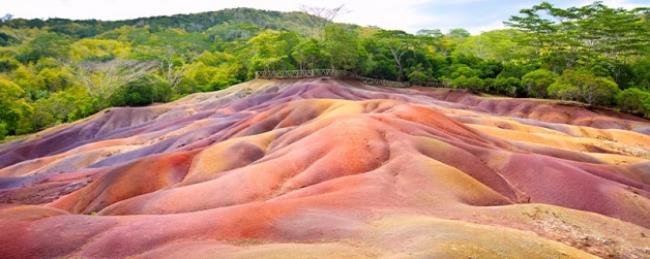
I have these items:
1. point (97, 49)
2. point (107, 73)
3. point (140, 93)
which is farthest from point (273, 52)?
point (97, 49)

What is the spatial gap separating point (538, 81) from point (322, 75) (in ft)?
100

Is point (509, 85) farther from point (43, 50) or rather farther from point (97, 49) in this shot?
point (97, 49)

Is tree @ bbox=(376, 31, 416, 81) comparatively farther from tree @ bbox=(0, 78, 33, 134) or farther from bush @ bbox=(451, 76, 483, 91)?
tree @ bbox=(0, 78, 33, 134)

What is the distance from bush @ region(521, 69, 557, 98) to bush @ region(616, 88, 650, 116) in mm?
9011

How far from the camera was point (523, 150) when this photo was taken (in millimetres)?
36875

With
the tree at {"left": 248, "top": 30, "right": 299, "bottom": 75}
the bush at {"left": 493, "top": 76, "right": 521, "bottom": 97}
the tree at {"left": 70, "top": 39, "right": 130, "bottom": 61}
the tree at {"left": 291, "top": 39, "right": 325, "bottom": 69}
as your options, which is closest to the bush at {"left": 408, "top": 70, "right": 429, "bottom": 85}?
the bush at {"left": 493, "top": 76, "right": 521, "bottom": 97}

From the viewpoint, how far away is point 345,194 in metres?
22.2

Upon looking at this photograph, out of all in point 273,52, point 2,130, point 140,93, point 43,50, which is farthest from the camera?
point 43,50

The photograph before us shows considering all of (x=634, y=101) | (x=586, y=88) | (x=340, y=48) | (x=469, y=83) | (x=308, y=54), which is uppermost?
(x=340, y=48)

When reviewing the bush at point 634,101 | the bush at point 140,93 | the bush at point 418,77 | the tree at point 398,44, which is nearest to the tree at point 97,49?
the bush at point 140,93

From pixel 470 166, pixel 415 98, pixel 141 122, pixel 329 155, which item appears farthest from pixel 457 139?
pixel 141 122

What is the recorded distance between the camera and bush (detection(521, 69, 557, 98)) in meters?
73.9

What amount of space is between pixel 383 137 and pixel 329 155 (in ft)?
13.3

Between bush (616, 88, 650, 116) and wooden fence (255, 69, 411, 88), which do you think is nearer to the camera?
bush (616, 88, 650, 116)
